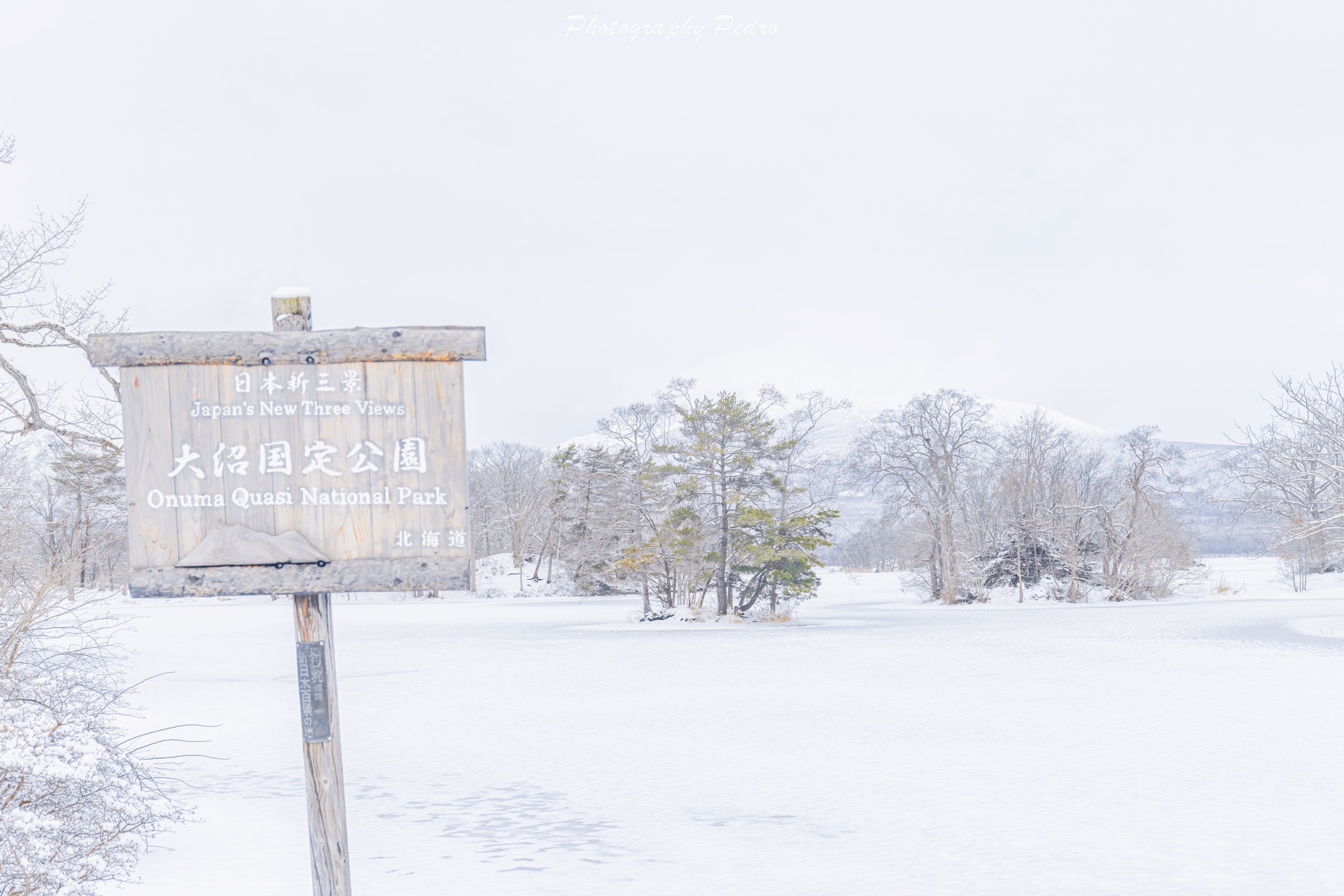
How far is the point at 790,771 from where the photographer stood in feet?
36.5

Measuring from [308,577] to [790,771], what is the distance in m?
7.51

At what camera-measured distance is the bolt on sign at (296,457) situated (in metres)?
4.72

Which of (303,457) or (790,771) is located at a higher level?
(303,457)

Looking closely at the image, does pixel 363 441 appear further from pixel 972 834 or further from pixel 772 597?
pixel 772 597

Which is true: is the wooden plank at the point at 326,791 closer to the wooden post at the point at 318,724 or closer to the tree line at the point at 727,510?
the wooden post at the point at 318,724

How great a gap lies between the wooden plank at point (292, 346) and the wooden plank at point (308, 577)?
90cm

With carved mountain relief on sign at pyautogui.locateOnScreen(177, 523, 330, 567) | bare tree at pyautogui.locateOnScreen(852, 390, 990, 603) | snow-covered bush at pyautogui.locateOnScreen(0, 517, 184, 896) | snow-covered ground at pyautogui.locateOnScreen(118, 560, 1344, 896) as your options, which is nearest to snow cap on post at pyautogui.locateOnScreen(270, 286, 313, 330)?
carved mountain relief on sign at pyautogui.locateOnScreen(177, 523, 330, 567)

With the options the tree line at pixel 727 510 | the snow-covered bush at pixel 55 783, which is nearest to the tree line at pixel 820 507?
the tree line at pixel 727 510

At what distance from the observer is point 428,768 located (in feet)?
38.0

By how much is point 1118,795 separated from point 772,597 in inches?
→ 1065

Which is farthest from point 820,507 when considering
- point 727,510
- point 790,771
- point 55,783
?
point 55,783

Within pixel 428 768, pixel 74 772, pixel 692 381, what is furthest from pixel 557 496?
pixel 74 772

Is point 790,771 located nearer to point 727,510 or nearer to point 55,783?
point 55,783

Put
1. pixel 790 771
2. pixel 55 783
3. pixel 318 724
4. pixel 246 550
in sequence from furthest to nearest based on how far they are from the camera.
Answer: pixel 790 771, pixel 55 783, pixel 318 724, pixel 246 550
